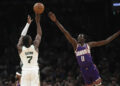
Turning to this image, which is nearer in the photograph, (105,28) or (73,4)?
(105,28)

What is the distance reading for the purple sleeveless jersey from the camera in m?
8.56

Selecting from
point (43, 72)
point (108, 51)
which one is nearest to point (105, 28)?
point (108, 51)

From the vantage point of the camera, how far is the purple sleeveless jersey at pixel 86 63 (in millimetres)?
8562

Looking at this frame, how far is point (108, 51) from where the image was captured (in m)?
15.0

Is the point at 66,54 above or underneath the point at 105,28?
underneath

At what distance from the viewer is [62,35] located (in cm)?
1692

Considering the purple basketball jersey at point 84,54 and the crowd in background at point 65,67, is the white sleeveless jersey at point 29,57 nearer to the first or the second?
the purple basketball jersey at point 84,54

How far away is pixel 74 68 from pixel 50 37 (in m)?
3.30

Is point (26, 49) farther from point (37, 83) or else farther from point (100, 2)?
point (100, 2)

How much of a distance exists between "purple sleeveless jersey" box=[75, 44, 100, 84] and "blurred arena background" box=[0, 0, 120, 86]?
3640 millimetres

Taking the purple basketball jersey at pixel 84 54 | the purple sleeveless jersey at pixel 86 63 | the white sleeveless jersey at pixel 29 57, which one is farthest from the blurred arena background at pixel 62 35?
the white sleeveless jersey at pixel 29 57

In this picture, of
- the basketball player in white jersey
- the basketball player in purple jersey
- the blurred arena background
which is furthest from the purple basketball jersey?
the blurred arena background

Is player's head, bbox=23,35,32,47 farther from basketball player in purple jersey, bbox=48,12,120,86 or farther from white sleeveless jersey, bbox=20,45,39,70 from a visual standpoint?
basketball player in purple jersey, bbox=48,12,120,86

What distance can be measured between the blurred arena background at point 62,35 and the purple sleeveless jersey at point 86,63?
3640mm
